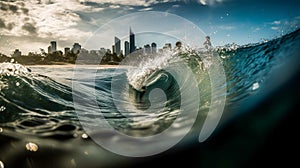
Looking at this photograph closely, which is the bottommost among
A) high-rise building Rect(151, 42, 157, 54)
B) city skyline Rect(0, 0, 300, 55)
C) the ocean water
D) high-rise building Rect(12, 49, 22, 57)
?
the ocean water

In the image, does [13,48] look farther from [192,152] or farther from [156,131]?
[192,152]

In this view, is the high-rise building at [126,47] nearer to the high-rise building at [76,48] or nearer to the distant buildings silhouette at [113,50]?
the distant buildings silhouette at [113,50]

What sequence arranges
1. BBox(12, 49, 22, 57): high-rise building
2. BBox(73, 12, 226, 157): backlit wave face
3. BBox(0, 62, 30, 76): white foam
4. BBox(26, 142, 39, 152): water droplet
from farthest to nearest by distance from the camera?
BBox(0, 62, 30, 76): white foam → BBox(12, 49, 22, 57): high-rise building → BBox(26, 142, 39, 152): water droplet → BBox(73, 12, 226, 157): backlit wave face

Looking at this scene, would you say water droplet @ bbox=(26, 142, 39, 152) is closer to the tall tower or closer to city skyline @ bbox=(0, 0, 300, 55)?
city skyline @ bbox=(0, 0, 300, 55)

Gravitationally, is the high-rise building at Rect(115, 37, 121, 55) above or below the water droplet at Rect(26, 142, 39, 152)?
above


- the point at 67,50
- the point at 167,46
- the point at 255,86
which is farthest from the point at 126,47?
the point at 255,86

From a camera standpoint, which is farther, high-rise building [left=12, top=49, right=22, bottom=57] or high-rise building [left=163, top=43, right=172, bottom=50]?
high-rise building [left=12, top=49, right=22, bottom=57]

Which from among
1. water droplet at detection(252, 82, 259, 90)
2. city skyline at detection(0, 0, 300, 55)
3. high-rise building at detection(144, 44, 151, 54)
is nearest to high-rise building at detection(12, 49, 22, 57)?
city skyline at detection(0, 0, 300, 55)

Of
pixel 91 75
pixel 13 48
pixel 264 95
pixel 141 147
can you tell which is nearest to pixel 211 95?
pixel 264 95

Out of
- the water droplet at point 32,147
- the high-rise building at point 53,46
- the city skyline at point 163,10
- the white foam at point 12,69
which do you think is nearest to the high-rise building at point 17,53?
the city skyline at point 163,10
